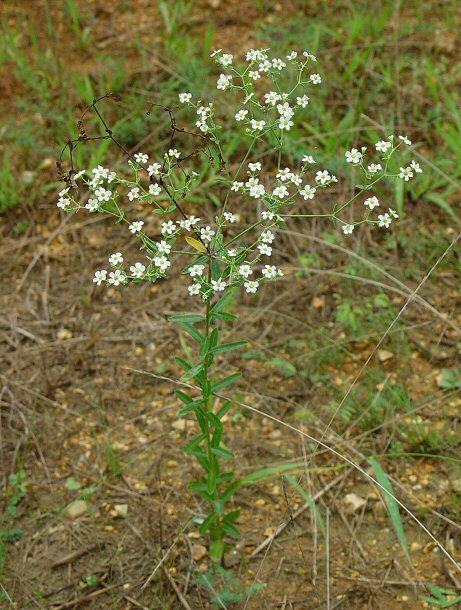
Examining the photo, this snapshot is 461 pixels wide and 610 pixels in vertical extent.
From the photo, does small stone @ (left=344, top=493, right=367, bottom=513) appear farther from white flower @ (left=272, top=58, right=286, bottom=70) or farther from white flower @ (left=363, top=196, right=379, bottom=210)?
white flower @ (left=272, top=58, right=286, bottom=70)

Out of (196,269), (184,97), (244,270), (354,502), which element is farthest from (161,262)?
(354,502)

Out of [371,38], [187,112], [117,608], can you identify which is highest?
[371,38]

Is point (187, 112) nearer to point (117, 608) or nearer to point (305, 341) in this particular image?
point (305, 341)

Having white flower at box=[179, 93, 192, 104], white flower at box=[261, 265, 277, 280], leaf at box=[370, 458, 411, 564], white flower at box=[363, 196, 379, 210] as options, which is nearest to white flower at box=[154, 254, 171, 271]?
white flower at box=[261, 265, 277, 280]

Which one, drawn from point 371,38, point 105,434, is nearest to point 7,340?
point 105,434

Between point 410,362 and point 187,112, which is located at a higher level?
point 187,112

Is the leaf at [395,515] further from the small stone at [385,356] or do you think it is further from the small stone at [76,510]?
the small stone at [76,510]
